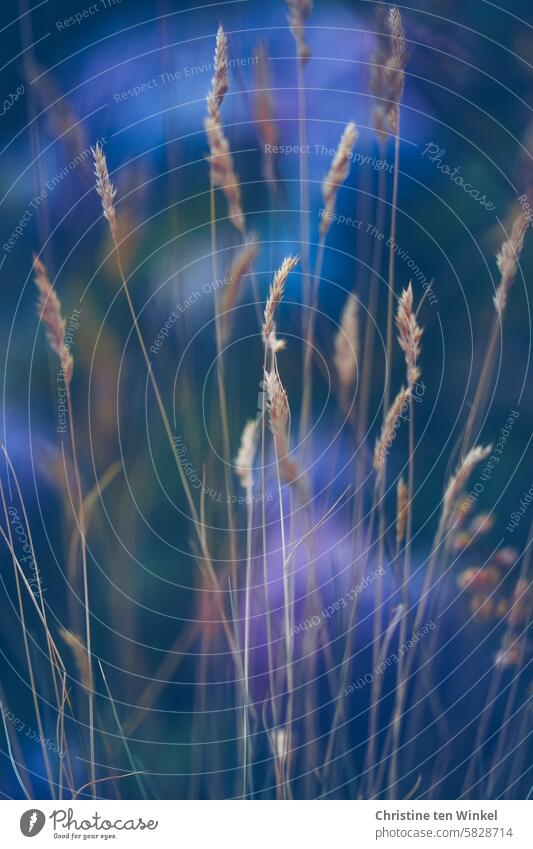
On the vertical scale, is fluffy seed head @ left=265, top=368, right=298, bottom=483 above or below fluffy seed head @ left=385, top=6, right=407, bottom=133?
below

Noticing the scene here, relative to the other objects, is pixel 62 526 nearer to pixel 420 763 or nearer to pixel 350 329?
pixel 350 329

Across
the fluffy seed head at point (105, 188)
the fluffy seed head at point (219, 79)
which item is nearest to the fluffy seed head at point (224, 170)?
the fluffy seed head at point (219, 79)

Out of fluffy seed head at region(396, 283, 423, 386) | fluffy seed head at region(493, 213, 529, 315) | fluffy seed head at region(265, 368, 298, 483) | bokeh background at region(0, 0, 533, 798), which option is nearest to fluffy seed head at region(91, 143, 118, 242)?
bokeh background at region(0, 0, 533, 798)

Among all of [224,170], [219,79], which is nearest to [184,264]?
[224,170]

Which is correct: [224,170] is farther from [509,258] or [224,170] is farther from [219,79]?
[509,258]

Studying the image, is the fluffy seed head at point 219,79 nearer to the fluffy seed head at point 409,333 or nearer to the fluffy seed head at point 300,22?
the fluffy seed head at point 300,22

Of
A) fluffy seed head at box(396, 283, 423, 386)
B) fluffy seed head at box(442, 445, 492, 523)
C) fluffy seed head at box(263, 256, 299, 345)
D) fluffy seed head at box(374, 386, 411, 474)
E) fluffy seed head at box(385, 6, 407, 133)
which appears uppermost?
fluffy seed head at box(385, 6, 407, 133)

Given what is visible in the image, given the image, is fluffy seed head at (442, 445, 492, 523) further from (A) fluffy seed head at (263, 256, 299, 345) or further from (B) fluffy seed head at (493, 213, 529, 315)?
(A) fluffy seed head at (263, 256, 299, 345)
